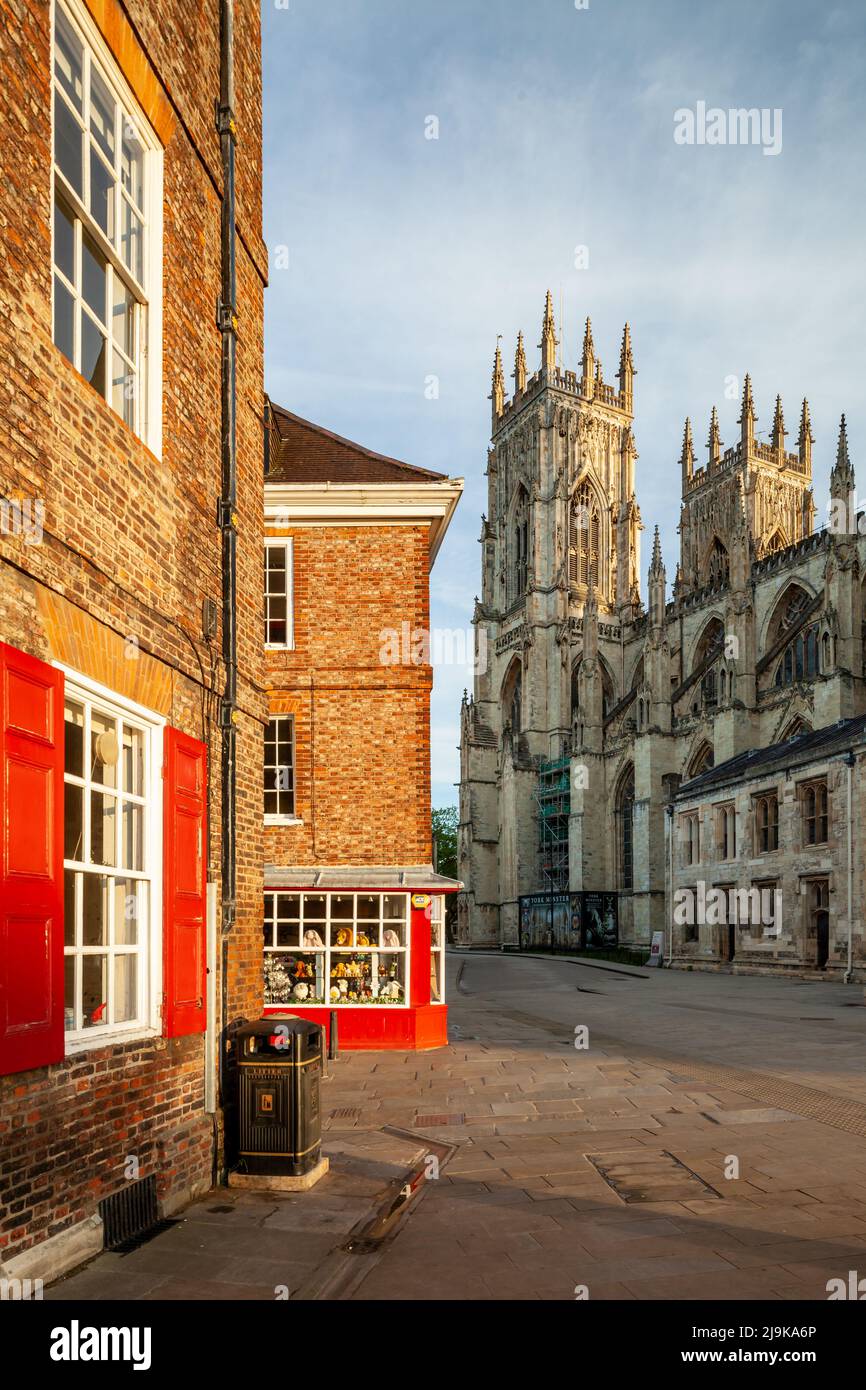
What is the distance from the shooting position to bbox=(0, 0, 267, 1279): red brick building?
5477 millimetres

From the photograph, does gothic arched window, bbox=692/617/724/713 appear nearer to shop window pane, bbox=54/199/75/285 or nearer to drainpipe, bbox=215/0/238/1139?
drainpipe, bbox=215/0/238/1139

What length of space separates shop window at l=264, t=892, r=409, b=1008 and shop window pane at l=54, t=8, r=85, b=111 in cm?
1164

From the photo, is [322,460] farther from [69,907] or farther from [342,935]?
[69,907]

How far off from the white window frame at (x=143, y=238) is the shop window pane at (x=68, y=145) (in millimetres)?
57

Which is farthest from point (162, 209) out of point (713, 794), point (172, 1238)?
point (713, 794)

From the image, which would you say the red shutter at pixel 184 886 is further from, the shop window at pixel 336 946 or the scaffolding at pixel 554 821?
the scaffolding at pixel 554 821

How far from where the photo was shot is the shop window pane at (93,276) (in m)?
6.78

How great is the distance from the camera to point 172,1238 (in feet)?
21.7

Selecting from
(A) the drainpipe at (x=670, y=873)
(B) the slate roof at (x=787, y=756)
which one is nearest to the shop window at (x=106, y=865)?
(B) the slate roof at (x=787, y=756)

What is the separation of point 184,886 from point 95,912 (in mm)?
1011

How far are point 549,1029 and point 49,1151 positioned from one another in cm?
1416

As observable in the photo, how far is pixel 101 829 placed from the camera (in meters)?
6.82

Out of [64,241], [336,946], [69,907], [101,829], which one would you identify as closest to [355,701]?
[336,946]
